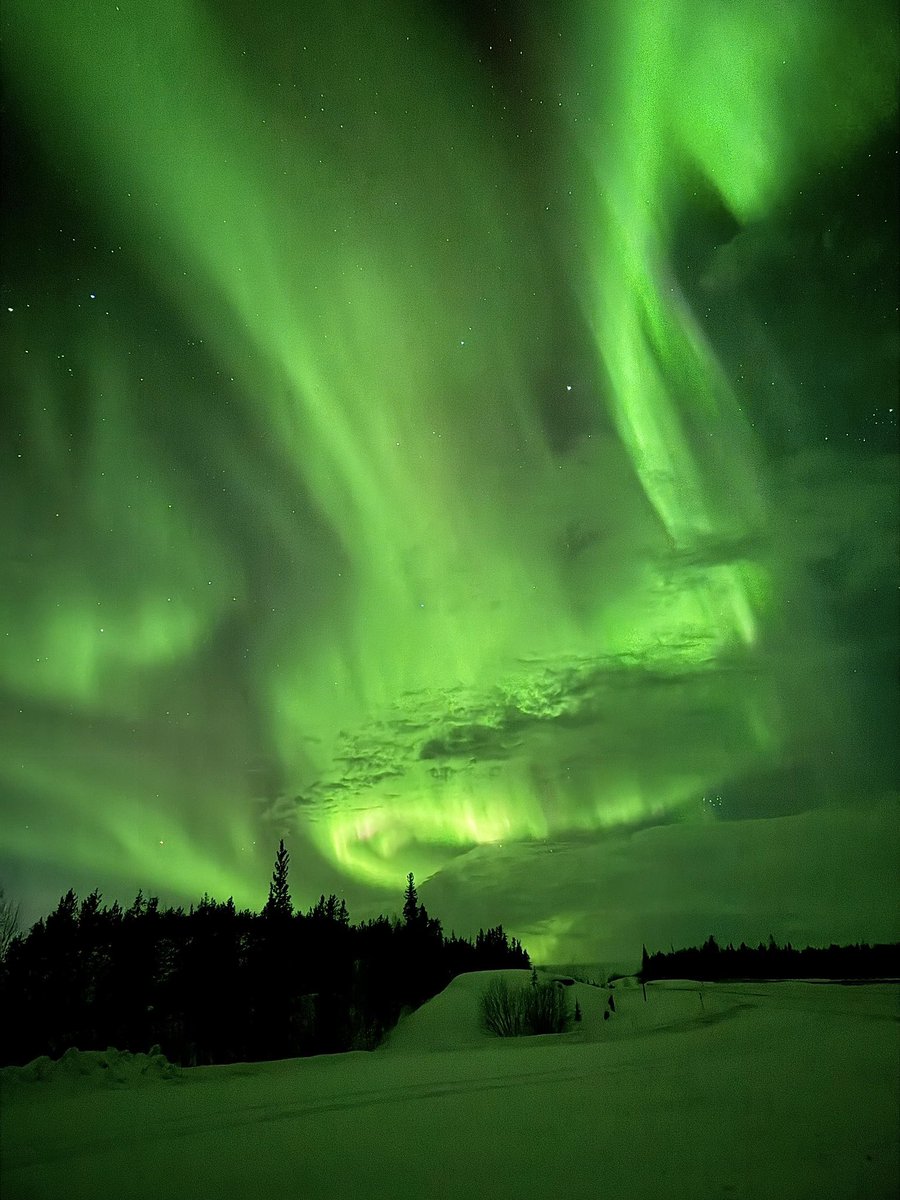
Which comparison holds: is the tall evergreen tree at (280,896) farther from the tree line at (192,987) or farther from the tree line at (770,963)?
the tree line at (770,963)

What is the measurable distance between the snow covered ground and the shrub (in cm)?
1898

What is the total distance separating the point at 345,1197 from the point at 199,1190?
182cm

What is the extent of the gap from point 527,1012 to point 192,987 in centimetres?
2375

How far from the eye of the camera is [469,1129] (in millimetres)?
10367

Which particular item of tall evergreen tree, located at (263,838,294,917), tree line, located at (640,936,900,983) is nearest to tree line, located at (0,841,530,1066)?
tall evergreen tree, located at (263,838,294,917)

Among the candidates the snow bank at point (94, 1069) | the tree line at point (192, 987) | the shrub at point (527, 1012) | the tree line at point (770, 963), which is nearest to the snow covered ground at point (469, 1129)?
the snow bank at point (94, 1069)

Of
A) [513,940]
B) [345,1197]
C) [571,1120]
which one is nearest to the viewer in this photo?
[345,1197]

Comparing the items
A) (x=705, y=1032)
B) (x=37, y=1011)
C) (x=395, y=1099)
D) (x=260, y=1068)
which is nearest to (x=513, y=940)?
(x=37, y=1011)

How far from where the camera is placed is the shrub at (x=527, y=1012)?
35.6 metres

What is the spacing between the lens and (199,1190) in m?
8.02

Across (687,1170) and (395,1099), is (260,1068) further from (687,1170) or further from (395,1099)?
(687,1170)

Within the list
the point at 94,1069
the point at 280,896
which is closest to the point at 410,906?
the point at 280,896

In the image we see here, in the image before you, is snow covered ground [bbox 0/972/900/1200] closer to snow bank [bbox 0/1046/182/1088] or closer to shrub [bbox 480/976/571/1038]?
snow bank [bbox 0/1046/182/1088]

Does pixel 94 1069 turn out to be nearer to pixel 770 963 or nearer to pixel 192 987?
pixel 192 987
